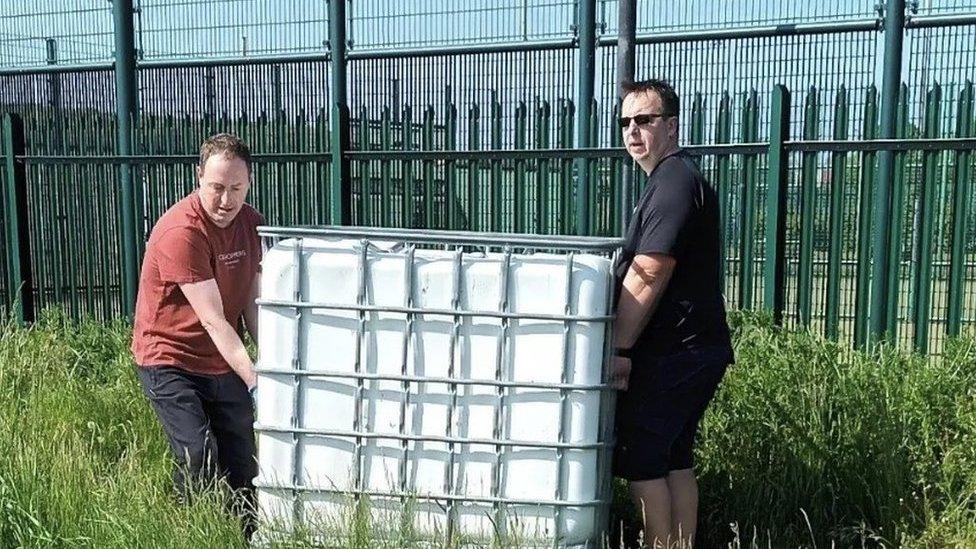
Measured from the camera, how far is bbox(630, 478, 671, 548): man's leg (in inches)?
113

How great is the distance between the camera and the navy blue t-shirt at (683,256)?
2.76 meters

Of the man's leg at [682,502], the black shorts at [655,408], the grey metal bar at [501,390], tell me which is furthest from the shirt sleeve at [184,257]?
the man's leg at [682,502]

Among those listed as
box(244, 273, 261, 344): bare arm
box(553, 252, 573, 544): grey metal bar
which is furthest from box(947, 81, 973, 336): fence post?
box(244, 273, 261, 344): bare arm

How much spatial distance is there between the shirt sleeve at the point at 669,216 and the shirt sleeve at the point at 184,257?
1437 millimetres

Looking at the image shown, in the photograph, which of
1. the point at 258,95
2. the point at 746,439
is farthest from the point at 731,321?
the point at 258,95

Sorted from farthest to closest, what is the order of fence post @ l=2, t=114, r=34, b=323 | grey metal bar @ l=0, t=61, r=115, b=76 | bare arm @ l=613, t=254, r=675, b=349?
1. grey metal bar @ l=0, t=61, r=115, b=76
2. fence post @ l=2, t=114, r=34, b=323
3. bare arm @ l=613, t=254, r=675, b=349

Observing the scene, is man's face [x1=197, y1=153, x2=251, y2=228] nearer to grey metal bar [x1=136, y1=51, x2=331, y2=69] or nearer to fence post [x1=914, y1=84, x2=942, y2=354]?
fence post [x1=914, y1=84, x2=942, y2=354]

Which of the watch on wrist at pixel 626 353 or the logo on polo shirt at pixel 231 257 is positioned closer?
the watch on wrist at pixel 626 353

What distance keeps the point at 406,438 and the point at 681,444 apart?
991mm

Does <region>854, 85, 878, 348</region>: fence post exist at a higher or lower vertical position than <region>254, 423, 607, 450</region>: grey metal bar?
higher

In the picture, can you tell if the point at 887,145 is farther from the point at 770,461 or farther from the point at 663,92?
the point at 663,92

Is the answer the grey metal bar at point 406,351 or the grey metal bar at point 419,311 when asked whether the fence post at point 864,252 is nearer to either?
the grey metal bar at point 419,311

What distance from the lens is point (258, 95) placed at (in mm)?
11695

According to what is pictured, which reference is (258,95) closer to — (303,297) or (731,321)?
(731,321)
